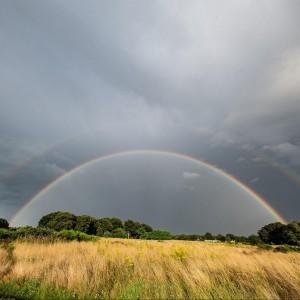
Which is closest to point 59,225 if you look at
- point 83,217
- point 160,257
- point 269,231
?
point 83,217

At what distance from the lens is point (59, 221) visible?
307ft

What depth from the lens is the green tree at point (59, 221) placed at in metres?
91.1

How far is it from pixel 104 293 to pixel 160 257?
141 inches

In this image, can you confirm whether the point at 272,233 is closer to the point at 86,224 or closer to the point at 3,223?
the point at 86,224

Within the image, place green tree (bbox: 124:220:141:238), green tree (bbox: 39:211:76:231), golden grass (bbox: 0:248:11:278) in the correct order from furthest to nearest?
green tree (bbox: 124:220:141:238)
green tree (bbox: 39:211:76:231)
golden grass (bbox: 0:248:11:278)

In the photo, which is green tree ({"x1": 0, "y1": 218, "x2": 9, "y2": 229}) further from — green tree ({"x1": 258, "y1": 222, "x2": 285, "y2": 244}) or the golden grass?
the golden grass

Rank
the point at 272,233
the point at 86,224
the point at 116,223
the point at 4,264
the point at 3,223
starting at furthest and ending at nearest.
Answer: the point at 116,223, the point at 86,224, the point at 272,233, the point at 3,223, the point at 4,264

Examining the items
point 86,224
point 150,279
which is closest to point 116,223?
point 86,224

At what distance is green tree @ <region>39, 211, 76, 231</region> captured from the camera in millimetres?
91050

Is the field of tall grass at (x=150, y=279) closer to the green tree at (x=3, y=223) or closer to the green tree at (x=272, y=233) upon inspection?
the green tree at (x=3, y=223)

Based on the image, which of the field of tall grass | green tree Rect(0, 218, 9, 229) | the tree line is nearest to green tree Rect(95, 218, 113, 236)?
the tree line

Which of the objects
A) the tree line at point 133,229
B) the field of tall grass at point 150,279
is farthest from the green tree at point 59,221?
the field of tall grass at point 150,279

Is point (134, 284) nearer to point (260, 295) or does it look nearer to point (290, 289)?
point (260, 295)

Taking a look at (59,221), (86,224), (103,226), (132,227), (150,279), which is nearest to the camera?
(150,279)
